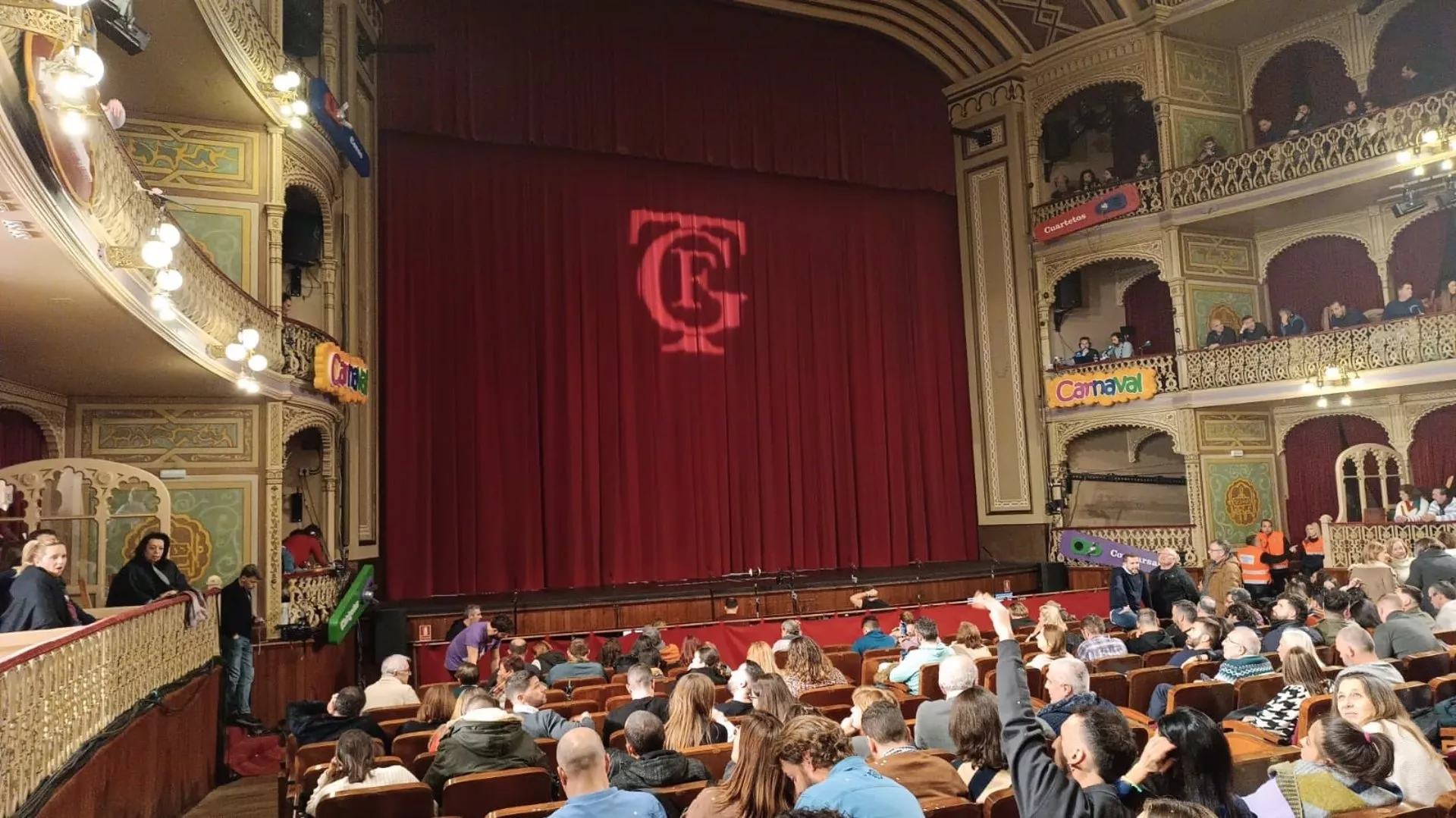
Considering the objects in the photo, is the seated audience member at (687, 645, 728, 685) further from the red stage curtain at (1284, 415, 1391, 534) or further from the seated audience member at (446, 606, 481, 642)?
the red stage curtain at (1284, 415, 1391, 534)

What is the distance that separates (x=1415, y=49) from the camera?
553 inches

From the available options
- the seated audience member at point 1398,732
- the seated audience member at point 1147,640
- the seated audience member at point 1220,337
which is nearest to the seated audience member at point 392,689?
the seated audience member at point 1147,640

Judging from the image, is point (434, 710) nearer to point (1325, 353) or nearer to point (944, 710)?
point (944, 710)

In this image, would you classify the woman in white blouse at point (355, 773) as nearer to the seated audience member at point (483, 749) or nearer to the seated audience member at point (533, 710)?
the seated audience member at point (483, 749)

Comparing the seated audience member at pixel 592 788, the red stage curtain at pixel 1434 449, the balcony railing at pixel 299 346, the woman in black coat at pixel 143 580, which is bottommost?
the seated audience member at pixel 592 788

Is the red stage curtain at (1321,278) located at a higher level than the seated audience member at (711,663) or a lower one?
higher

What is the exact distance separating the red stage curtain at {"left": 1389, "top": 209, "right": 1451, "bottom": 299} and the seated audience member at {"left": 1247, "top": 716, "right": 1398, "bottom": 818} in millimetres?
13592

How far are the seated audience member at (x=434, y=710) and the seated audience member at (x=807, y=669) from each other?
1814 millimetres

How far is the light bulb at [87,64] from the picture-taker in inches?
146

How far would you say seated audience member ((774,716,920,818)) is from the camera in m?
2.67

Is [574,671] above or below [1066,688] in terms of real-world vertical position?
below

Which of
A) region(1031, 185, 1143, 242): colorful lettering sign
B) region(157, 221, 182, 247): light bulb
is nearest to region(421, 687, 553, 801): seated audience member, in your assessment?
region(157, 221, 182, 247): light bulb

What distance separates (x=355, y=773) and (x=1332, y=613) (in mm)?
5993

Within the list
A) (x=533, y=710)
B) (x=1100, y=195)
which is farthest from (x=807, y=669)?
(x=1100, y=195)
